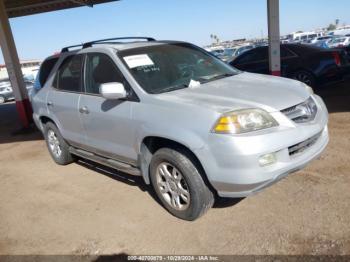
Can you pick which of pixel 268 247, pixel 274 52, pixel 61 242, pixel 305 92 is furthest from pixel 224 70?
pixel 274 52

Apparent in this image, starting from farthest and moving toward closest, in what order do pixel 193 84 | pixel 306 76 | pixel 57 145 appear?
1. pixel 306 76
2. pixel 57 145
3. pixel 193 84

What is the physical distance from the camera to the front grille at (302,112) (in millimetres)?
3376

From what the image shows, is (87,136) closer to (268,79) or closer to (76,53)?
(76,53)

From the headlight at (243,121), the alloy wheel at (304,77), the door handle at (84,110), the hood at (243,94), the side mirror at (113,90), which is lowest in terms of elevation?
the alloy wheel at (304,77)

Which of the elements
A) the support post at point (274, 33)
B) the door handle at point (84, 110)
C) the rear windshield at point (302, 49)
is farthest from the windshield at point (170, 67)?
the rear windshield at point (302, 49)

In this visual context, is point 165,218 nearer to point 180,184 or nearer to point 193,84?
point 180,184

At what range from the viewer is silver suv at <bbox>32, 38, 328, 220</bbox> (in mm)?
3102

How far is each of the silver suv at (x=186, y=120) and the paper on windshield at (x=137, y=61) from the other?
12mm

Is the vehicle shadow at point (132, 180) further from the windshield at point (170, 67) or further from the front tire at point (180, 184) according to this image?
the windshield at point (170, 67)

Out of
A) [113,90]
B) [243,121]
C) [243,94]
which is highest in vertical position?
[113,90]

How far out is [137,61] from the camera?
412 centimetres

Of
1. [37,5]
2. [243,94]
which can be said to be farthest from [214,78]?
[37,5]

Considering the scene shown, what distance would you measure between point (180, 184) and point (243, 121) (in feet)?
3.15

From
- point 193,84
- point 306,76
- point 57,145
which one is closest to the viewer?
point 193,84
